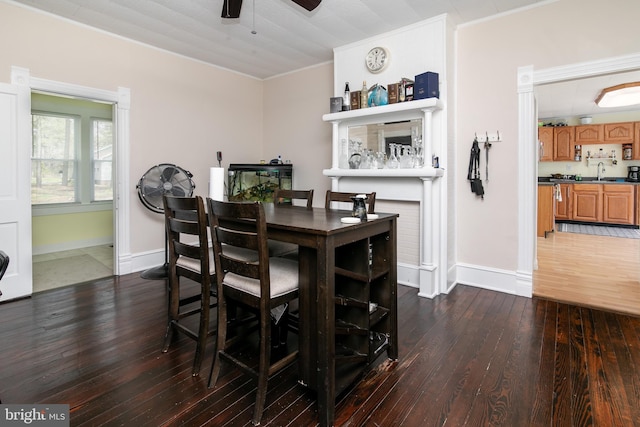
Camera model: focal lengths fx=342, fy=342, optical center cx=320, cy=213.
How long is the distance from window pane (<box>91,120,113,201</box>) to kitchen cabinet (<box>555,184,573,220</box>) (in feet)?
29.1

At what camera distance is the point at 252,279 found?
1.71 m

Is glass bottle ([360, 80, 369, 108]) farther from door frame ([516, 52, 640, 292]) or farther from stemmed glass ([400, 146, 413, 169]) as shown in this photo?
door frame ([516, 52, 640, 292])

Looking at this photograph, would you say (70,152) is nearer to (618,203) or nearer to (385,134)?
(385,134)

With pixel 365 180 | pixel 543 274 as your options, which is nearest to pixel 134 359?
pixel 365 180

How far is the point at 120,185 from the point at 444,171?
11.4 ft

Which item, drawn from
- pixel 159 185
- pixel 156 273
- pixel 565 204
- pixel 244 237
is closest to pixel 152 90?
pixel 159 185

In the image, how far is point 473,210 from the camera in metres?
3.50

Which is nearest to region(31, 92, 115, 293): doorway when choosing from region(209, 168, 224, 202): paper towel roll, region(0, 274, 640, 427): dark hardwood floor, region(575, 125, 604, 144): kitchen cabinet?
region(0, 274, 640, 427): dark hardwood floor

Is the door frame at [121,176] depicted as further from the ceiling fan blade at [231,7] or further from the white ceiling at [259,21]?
the ceiling fan blade at [231,7]

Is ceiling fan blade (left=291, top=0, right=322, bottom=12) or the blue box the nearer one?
ceiling fan blade (left=291, top=0, right=322, bottom=12)

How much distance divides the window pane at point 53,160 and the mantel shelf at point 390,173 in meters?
4.14

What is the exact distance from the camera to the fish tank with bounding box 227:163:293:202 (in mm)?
4707

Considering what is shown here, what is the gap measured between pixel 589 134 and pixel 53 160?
10.1 metres

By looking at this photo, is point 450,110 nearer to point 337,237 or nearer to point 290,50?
point 290,50
